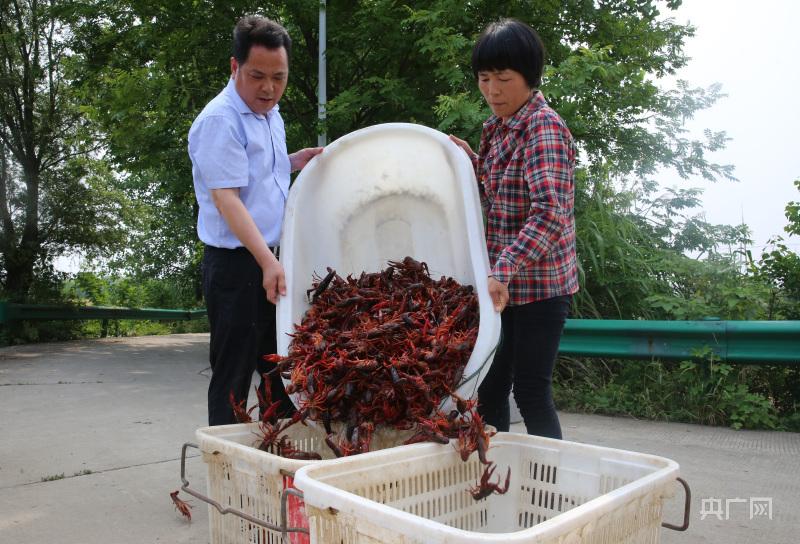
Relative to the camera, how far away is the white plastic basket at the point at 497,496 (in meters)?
1.53

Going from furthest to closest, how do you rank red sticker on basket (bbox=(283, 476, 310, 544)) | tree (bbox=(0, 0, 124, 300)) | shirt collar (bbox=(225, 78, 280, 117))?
tree (bbox=(0, 0, 124, 300)) < shirt collar (bbox=(225, 78, 280, 117)) < red sticker on basket (bbox=(283, 476, 310, 544))

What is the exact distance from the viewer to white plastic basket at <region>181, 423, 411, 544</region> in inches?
83.7

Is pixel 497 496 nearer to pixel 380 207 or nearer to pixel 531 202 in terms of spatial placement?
pixel 531 202

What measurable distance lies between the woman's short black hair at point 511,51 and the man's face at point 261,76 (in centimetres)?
93

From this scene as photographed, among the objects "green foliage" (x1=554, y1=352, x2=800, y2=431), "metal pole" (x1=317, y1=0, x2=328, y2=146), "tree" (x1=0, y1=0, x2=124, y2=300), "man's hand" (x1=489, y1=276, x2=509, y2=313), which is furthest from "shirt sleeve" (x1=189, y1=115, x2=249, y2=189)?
"tree" (x1=0, y1=0, x2=124, y2=300)

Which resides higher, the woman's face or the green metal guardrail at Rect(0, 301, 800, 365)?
the woman's face

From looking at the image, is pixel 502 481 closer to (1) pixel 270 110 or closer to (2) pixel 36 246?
(1) pixel 270 110

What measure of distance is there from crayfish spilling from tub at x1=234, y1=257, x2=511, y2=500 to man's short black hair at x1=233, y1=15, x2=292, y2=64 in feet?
4.08

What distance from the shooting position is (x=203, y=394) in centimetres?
673

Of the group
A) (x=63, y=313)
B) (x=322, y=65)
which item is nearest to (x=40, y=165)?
(x=63, y=313)

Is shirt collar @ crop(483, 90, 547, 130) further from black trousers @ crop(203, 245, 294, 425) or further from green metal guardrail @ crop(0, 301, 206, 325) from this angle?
green metal guardrail @ crop(0, 301, 206, 325)

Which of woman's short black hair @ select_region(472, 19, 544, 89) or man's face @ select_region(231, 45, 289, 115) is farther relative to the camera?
man's face @ select_region(231, 45, 289, 115)

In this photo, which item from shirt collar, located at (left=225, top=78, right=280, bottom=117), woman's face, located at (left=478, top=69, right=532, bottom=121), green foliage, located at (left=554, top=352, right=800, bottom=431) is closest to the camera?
woman's face, located at (left=478, top=69, right=532, bottom=121)

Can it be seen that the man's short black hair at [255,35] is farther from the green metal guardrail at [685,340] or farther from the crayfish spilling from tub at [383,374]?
the green metal guardrail at [685,340]
